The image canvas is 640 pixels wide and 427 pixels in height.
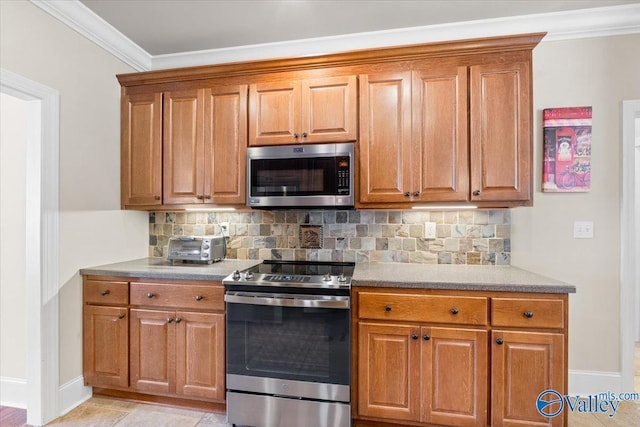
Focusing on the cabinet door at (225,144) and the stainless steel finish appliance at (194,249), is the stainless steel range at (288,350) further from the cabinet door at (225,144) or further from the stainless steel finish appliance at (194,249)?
the cabinet door at (225,144)

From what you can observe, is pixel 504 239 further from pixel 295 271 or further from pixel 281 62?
pixel 281 62

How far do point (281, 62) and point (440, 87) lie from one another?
109 centimetres

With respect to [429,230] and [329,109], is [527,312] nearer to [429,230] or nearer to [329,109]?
[429,230]

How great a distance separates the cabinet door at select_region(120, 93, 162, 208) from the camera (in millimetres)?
2547

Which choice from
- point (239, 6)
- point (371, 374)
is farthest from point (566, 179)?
point (239, 6)

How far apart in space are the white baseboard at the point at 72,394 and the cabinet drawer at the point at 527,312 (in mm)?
2656

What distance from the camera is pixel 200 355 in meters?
2.08

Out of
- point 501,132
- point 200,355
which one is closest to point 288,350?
point 200,355

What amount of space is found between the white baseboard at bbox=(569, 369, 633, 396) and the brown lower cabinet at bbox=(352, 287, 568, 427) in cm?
76

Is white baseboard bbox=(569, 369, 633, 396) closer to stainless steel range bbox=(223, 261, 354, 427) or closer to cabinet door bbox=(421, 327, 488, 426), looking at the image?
cabinet door bbox=(421, 327, 488, 426)

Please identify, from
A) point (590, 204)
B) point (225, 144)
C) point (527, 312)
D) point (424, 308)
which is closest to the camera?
point (527, 312)

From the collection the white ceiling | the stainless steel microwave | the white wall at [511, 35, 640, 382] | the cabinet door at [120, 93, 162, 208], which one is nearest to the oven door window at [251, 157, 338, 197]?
the stainless steel microwave

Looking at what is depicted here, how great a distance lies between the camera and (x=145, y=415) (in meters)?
2.12

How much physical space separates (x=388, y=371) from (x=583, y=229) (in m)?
1.70
